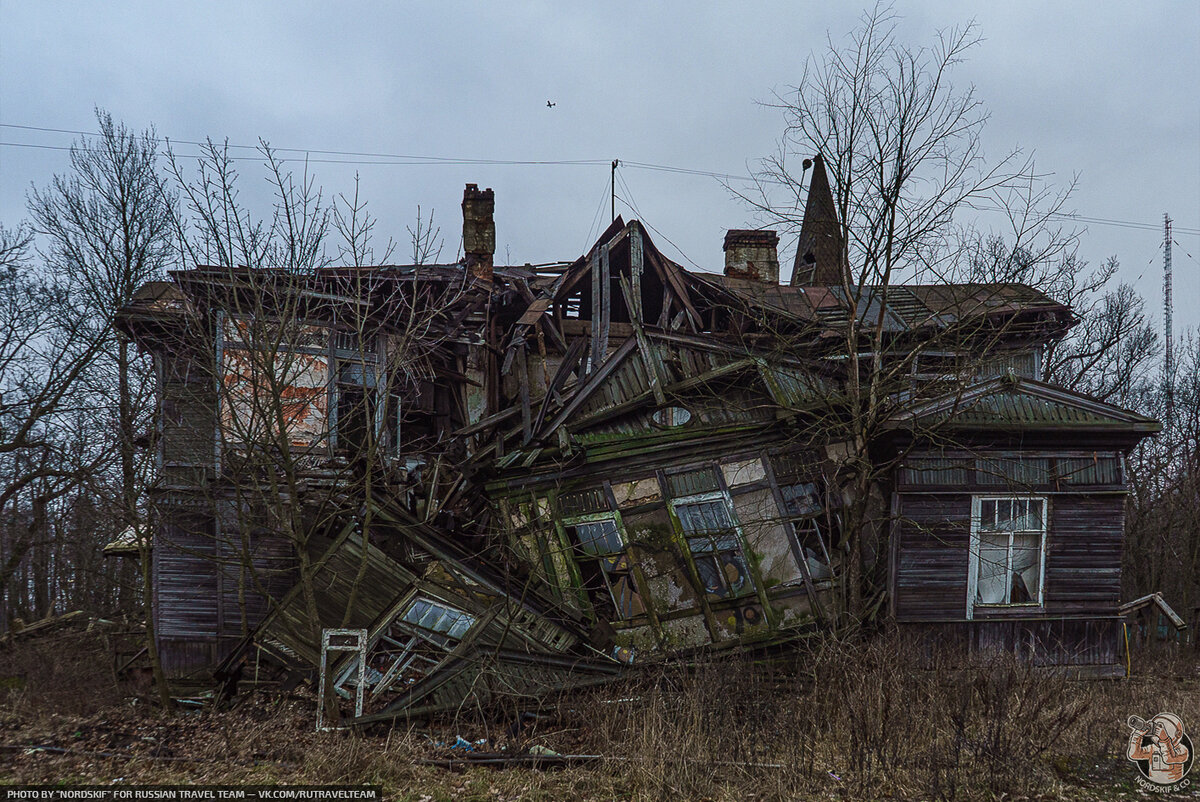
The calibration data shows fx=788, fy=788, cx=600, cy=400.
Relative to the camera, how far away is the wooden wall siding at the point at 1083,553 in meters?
11.3

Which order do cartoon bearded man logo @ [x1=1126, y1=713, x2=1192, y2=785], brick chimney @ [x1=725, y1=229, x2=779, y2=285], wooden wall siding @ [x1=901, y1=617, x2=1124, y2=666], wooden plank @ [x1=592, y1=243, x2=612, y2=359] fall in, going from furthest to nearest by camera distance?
1. brick chimney @ [x1=725, y1=229, x2=779, y2=285]
2. wooden plank @ [x1=592, y1=243, x2=612, y2=359]
3. wooden wall siding @ [x1=901, y1=617, x2=1124, y2=666]
4. cartoon bearded man logo @ [x1=1126, y1=713, x2=1192, y2=785]

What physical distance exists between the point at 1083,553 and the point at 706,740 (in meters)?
7.15

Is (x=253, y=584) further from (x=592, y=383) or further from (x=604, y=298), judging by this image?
(x=604, y=298)

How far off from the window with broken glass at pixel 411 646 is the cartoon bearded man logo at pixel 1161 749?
24.3ft

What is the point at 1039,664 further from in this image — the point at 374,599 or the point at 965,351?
the point at 374,599

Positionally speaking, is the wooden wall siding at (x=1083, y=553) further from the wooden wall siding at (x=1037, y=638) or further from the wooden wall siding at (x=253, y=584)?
the wooden wall siding at (x=253, y=584)

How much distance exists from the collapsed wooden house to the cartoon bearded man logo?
281 cm

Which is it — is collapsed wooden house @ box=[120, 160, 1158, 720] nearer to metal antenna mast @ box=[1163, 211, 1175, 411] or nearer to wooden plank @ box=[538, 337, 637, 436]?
wooden plank @ box=[538, 337, 637, 436]

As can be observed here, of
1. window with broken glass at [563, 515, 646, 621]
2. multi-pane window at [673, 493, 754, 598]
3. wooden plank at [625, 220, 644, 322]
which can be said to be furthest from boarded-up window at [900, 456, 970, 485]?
wooden plank at [625, 220, 644, 322]

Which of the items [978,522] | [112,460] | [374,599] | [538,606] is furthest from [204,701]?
[978,522]

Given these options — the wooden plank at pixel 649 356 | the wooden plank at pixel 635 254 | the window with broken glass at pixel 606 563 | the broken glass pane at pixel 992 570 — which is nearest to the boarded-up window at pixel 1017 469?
the broken glass pane at pixel 992 570

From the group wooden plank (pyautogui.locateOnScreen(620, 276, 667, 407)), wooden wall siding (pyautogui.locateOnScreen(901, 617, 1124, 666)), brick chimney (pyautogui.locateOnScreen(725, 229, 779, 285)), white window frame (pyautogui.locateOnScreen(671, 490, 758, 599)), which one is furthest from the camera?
brick chimney (pyautogui.locateOnScreen(725, 229, 779, 285))

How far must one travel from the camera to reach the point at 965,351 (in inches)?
409

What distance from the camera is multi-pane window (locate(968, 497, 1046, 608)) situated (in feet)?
37.1
